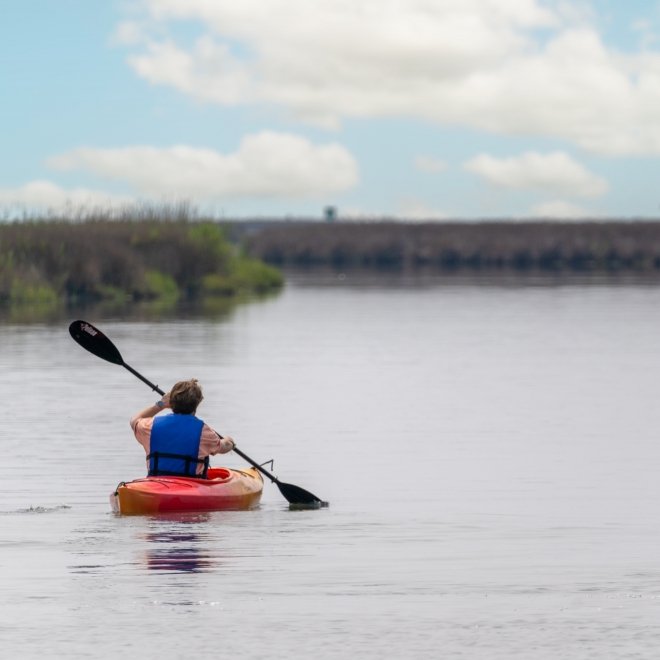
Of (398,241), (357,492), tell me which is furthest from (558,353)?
(398,241)

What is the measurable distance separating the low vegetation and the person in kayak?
28.8 metres

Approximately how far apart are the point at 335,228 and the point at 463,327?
6526cm

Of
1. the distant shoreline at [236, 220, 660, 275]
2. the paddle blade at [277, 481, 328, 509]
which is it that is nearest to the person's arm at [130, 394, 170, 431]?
the paddle blade at [277, 481, 328, 509]

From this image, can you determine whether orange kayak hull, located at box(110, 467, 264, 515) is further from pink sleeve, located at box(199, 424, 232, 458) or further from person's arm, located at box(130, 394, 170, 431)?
person's arm, located at box(130, 394, 170, 431)

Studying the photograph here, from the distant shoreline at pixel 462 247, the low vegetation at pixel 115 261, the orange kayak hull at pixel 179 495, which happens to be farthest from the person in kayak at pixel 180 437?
the distant shoreline at pixel 462 247

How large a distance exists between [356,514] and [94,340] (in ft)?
10.1

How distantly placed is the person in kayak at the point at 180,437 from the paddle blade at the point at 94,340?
7.28ft

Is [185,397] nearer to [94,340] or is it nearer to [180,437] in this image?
[180,437]

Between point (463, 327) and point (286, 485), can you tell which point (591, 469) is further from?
point (463, 327)

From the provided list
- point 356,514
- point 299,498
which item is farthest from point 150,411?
point 356,514

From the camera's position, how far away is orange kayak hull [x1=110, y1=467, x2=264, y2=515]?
37.7 feet

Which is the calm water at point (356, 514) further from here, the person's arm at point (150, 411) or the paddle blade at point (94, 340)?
the paddle blade at point (94, 340)

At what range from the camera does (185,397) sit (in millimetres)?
11516

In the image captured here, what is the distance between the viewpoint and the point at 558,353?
2753 centimetres
